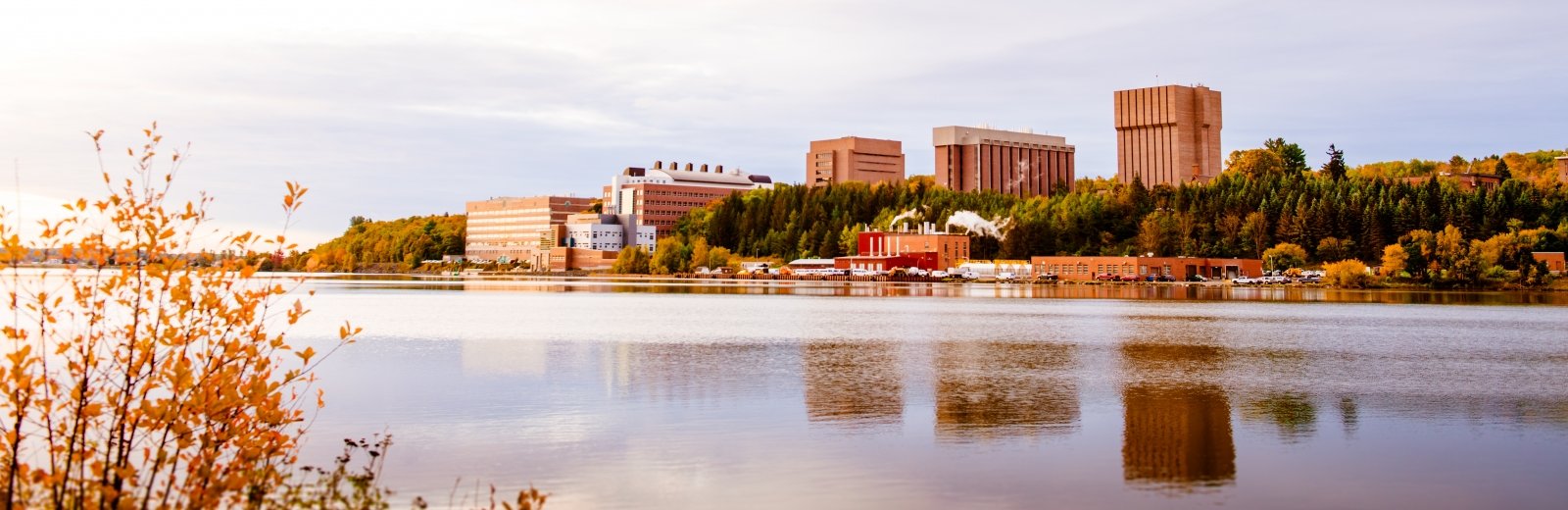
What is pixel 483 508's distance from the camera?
9.45m

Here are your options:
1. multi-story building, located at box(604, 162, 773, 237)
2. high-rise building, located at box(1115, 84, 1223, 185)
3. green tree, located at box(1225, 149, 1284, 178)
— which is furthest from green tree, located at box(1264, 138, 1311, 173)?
multi-story building, located at box(604, 162, 773, 237)

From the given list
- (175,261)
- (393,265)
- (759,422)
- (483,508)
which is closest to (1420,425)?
(759,422)

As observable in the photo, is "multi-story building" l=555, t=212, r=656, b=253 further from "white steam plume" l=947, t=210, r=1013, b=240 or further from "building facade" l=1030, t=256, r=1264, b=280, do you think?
"building facade" l=1030, t=256, r=1264, b=280

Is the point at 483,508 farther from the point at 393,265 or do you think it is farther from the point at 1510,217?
the point at 393,265

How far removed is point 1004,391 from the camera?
1834cm

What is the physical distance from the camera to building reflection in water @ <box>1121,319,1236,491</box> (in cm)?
1152

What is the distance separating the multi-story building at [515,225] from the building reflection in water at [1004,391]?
153978mm

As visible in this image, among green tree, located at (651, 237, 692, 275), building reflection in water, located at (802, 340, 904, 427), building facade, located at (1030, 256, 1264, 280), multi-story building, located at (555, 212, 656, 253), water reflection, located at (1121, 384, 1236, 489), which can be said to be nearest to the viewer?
water reflection, located at (1121, 384, 1236, 489)

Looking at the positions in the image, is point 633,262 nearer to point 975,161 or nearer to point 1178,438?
point 975,161

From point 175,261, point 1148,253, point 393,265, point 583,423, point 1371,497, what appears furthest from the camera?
point 393,265

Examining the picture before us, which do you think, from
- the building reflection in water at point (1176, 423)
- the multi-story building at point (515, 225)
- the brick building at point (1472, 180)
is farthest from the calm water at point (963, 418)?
the multi-story building at point (515, 225)

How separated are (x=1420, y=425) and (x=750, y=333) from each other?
20856 mm

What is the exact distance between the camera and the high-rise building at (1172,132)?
177750mm

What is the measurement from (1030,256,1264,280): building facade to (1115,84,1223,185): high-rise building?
214 feet
